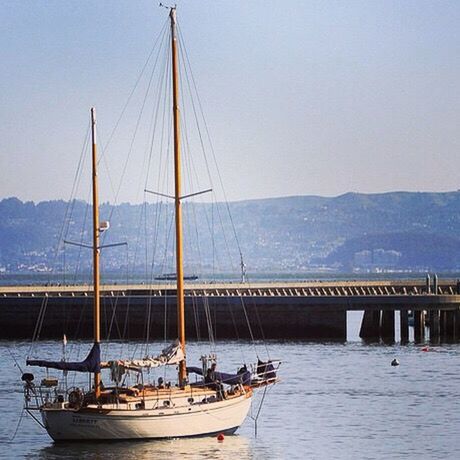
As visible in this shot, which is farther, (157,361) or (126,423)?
(157,361)

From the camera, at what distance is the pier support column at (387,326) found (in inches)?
3937

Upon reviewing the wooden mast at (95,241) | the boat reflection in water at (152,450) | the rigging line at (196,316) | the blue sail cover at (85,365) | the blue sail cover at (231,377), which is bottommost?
the boat reflection in water at (152,450)

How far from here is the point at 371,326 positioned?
102 metres

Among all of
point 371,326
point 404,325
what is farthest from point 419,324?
point 371,326

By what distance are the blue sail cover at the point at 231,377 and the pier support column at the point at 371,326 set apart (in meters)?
45.1

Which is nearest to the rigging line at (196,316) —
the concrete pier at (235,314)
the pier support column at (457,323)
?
the concrete pier at (235,314)

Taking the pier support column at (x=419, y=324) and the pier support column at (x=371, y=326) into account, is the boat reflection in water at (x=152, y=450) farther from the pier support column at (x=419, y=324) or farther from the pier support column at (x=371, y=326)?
the pier support column at (x=371, y=326)

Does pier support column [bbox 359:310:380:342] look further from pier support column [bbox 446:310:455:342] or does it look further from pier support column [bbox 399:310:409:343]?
pier support column [bbox 446:310:455:342]

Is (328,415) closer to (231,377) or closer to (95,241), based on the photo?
(231,377)

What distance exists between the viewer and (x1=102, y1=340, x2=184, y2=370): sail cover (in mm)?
53375

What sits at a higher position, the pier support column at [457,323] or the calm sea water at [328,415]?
the pier support column at [457,323]

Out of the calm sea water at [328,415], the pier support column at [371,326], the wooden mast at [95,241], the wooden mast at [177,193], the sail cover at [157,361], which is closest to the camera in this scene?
the calm sea water at [328,415]

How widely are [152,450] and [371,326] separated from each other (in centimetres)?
5185

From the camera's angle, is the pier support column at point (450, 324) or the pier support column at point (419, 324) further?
the pier support column at point (419, 324)
